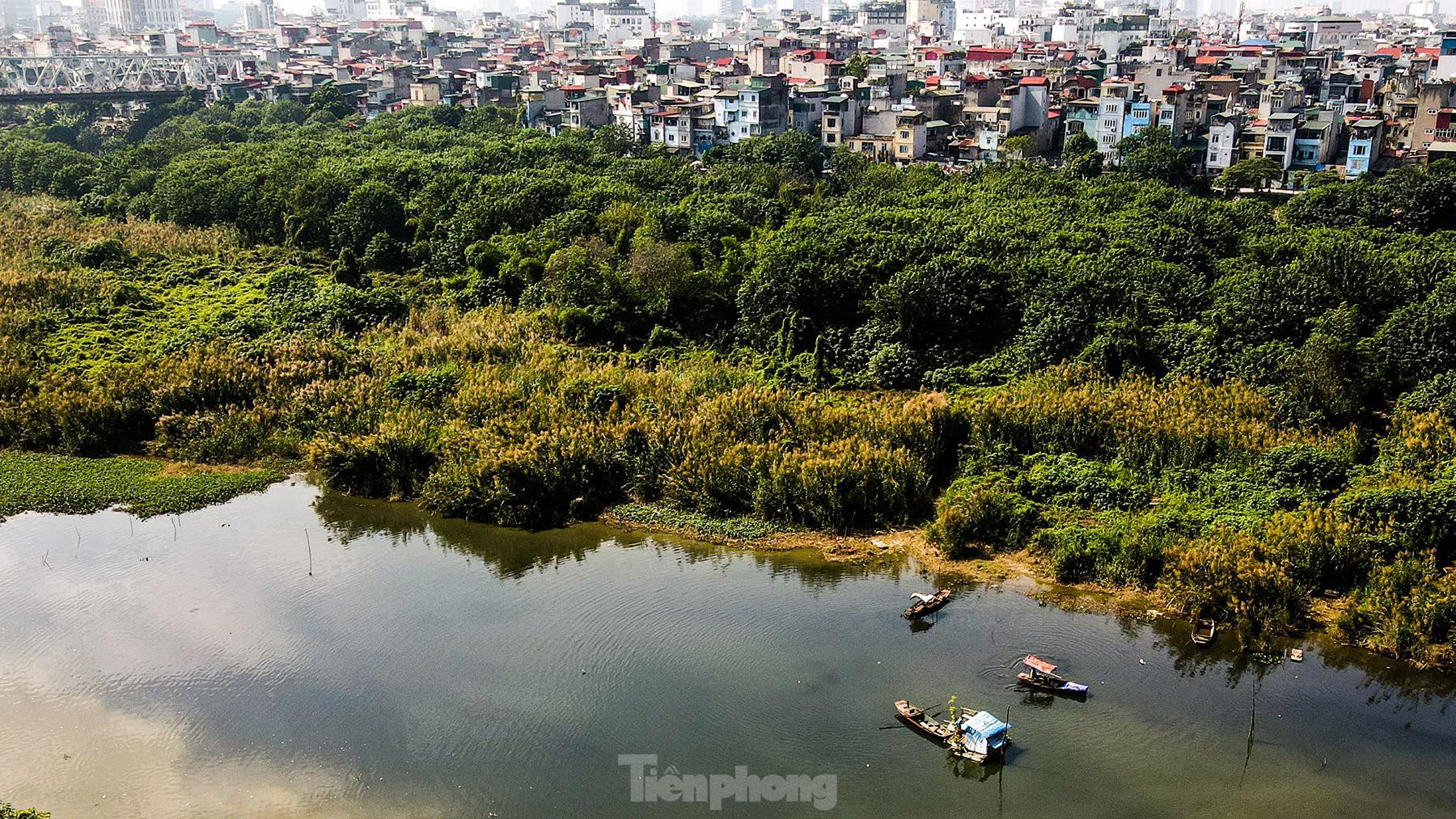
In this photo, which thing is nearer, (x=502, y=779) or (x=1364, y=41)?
(x=502, y=779)

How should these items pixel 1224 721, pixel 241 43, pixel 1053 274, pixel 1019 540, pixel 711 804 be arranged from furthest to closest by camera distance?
pixel 241 43 < pixel 1053 274 < pixel 1019 540 < pixel 1224 721 < pixel 711 804

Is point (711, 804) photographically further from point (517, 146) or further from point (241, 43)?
point (241, 43)

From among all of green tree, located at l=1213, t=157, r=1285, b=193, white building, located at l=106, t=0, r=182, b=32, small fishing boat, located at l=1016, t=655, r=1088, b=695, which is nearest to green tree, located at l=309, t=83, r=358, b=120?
green tree, located at l=1213, t=157, r=1285, b=193

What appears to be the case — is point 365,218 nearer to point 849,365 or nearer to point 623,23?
point 849,365

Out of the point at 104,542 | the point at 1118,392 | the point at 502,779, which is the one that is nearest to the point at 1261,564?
the point at 1118,392

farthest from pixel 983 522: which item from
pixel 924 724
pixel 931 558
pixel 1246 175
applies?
pixel 1246 175

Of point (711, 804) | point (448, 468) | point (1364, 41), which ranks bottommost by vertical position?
point (711, 804)

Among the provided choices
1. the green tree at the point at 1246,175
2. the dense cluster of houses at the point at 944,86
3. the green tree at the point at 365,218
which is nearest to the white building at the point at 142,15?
the dense cluster of houses at the point at 944,86
